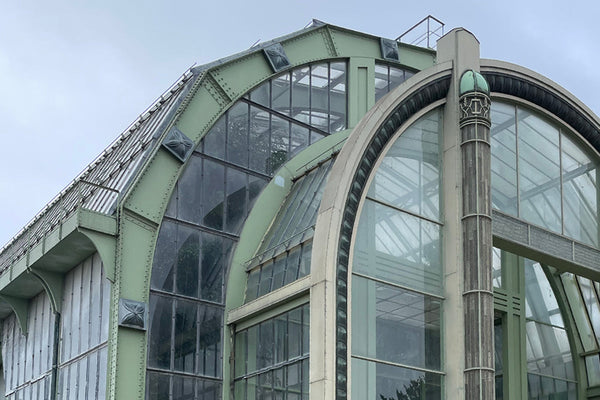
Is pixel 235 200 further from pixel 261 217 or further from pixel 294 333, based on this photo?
pixel 294 333

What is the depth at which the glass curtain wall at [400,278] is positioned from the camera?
19.9m

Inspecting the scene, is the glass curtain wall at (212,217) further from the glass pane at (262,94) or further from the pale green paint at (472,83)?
the pale green paint at (472,83)

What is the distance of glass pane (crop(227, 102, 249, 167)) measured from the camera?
25938mm

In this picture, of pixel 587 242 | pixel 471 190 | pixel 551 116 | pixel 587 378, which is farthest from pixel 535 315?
pixel 471 190

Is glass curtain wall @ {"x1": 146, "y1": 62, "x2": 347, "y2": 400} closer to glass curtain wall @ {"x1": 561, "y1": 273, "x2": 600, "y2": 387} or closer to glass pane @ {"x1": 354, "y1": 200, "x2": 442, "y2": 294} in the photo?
glass pane @ {"x1": 354, "y1": 200, "x2": 442, "y2": 294}

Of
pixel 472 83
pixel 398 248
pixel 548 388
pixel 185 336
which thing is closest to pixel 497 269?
pixel 548 388

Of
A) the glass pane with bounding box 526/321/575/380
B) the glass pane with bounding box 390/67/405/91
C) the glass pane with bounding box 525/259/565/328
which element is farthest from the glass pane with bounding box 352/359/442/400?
the glass pane with bounding box 390/67/405/91

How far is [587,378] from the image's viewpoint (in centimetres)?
3006

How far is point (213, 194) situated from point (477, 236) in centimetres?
725

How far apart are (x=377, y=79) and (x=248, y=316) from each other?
1009 cm

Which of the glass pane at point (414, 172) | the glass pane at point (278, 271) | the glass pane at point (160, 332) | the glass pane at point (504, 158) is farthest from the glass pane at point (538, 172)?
the glass pane at point (160, 332)

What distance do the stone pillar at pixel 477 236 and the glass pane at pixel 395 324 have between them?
2.41ft

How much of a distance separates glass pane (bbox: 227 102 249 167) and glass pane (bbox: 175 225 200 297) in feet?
8.03

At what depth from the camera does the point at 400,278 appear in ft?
68.3
